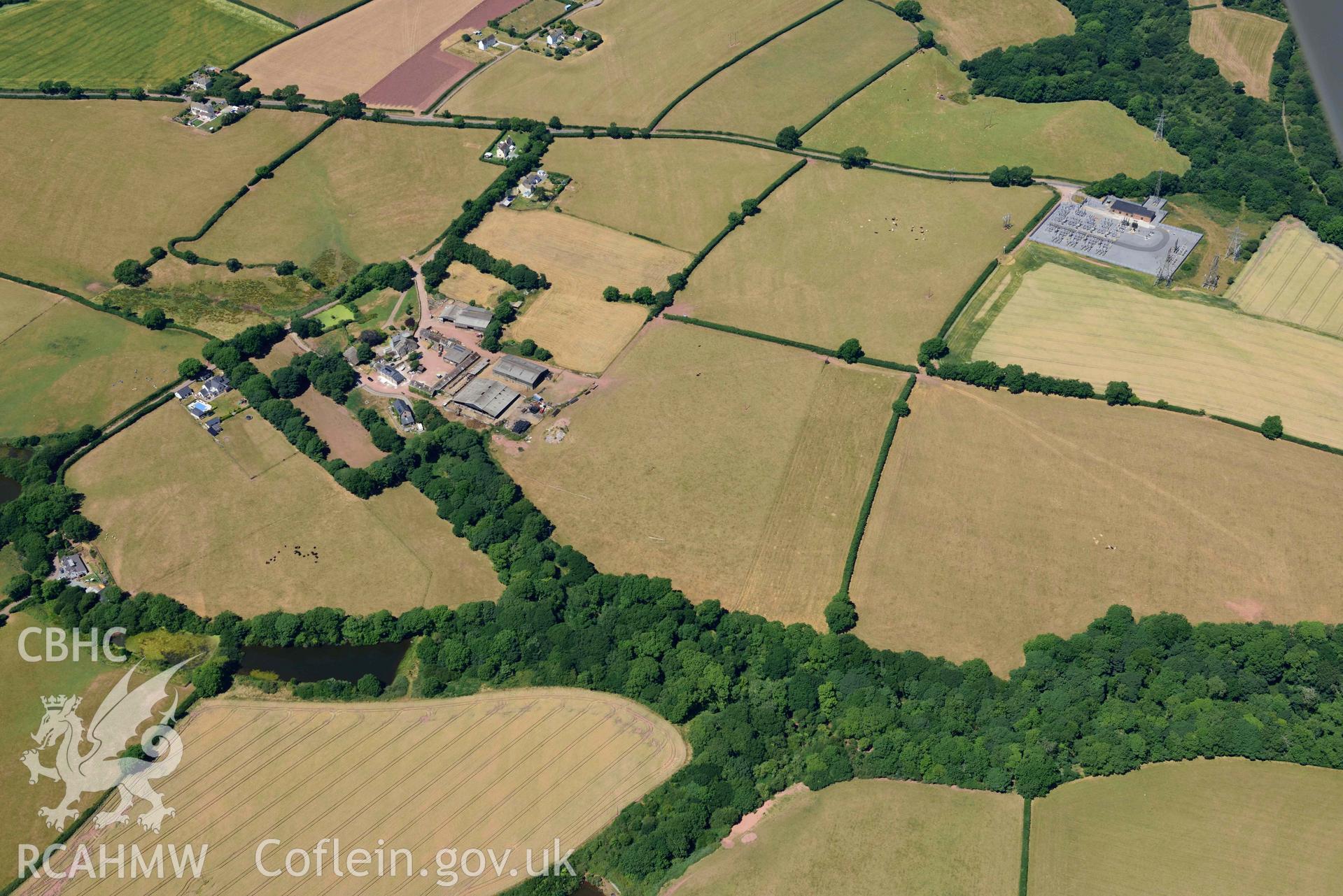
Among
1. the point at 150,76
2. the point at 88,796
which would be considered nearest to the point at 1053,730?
the point at 88,796

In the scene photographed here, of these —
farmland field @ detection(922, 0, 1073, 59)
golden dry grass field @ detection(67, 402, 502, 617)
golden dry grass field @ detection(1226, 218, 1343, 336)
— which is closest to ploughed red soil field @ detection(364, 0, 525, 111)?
golden dry grass field @ detection(67, 402, 502, 617)

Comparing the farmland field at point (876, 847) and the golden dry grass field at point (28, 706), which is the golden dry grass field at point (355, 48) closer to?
the golden dry grass field at point (28, 706)

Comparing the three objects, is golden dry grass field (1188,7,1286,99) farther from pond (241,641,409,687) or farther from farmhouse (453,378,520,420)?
pond (241,641,409,687)

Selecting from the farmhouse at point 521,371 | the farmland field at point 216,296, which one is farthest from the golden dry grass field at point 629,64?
the farmhouse at point 521,371

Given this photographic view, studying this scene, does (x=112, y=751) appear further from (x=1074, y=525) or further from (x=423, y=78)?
(x=423, y=78)

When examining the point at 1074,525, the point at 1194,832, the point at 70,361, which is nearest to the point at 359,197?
the point at 70,361
